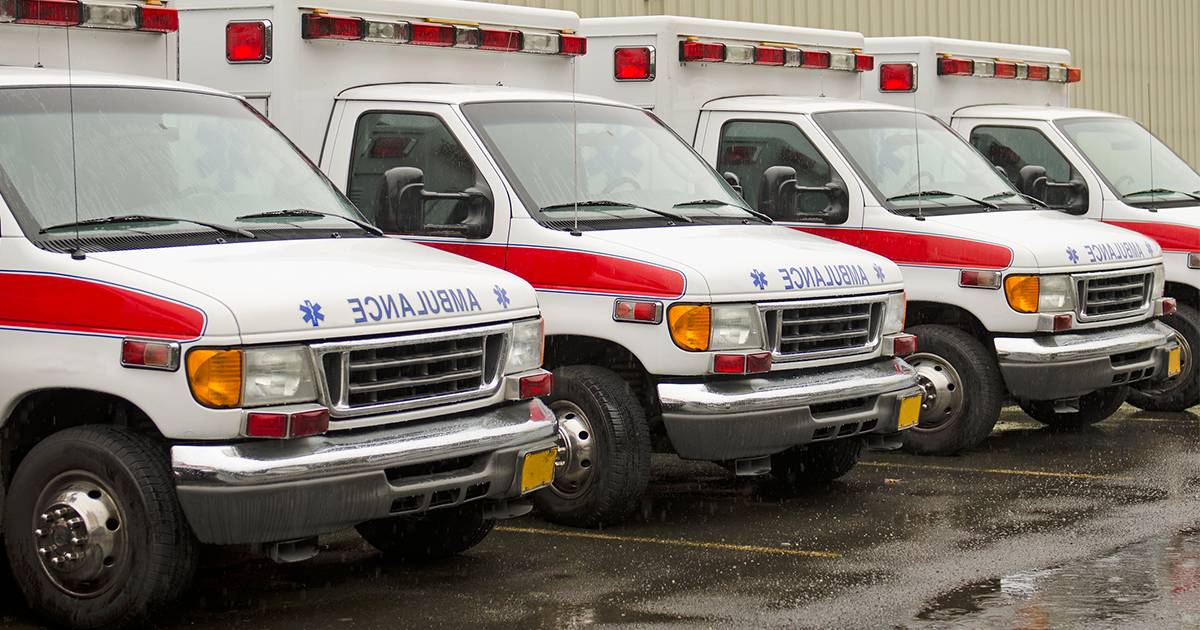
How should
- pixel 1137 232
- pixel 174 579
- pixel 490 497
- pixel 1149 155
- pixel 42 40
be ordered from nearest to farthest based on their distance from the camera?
pixel 174 579 < pixel 490 497 < pixel 42 40 < pixel 1137 232 < pixel 1149 155

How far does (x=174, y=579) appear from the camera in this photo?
6223 mm

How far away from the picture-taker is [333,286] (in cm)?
644

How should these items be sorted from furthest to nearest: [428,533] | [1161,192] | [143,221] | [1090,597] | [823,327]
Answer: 1. [1161,192]
2. [823,327]
3. [428,533]
4. [1090,597]
5. [143,221]

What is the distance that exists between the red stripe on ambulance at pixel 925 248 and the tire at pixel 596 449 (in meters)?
2.58

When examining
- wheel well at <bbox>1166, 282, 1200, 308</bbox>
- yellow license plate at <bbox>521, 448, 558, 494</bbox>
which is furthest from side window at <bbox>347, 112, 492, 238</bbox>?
wheel well at <bbox>1166, 282, 1200, 308</bbox>

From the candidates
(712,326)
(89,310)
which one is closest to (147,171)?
(89,310)

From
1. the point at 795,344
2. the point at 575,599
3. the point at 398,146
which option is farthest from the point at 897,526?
the point at 398,146

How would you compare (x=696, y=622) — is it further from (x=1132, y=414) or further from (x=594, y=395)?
(x=1132, y=414)

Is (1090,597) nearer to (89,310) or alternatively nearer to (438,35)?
(89,310)

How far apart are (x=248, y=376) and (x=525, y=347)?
1384mm

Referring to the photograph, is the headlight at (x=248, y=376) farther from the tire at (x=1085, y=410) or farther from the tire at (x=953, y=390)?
the tire at (x=1085, y=410)

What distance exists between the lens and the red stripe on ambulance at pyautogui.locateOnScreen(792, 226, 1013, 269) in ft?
33.6

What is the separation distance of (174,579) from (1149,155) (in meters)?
8.63

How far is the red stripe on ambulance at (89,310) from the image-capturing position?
20.1 feet
